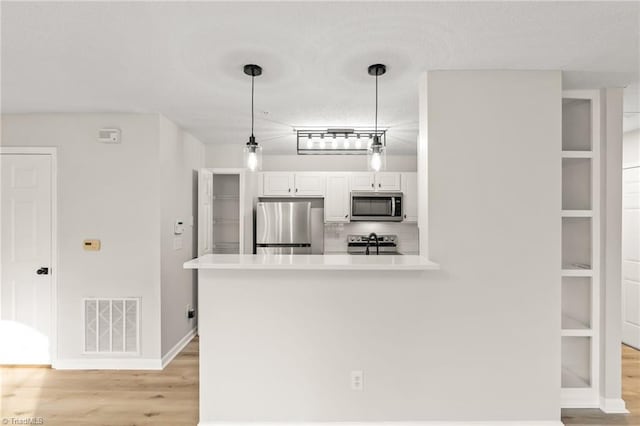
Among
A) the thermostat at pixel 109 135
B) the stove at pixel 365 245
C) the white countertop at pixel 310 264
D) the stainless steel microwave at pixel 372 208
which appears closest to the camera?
the white countertop at pixel 310 264

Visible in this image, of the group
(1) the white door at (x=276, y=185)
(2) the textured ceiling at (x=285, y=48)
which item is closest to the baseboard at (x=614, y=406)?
(2) the textured ceiling at (x=285, y=48)

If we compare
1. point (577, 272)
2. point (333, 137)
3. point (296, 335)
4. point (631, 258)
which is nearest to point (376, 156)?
point (296, 335)

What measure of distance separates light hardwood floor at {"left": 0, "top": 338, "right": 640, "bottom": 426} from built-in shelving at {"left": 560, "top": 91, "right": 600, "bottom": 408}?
294mm

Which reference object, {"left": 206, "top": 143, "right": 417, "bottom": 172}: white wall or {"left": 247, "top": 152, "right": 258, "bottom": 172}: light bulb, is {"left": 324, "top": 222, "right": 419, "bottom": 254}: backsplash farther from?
{"left": 247, "top": 152, "right": 258, "bottom": 172}: light bulb

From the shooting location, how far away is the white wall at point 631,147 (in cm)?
399

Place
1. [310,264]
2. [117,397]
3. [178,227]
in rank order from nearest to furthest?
[310,264], [117,397], [178,227]

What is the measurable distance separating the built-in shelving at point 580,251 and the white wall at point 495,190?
1.03ft

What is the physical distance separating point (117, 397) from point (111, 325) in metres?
0.75

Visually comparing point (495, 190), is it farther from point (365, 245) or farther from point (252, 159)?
point (365, 245)

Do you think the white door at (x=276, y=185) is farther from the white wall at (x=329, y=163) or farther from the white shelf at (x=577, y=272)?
the white shelf at (x=577, y=272)

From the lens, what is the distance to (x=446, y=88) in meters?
2.45

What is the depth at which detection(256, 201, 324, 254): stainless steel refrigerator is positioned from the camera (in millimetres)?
4617

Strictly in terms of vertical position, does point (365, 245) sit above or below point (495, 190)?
below

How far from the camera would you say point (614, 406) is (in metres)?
2.64
